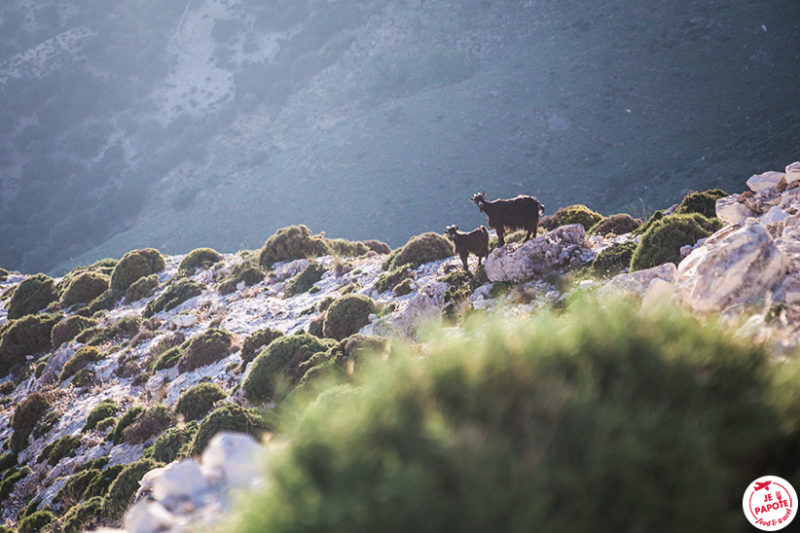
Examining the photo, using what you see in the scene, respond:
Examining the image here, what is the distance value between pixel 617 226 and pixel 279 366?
11612 millimetres

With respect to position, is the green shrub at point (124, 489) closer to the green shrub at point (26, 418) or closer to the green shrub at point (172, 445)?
the green shrub at point (172, 445)

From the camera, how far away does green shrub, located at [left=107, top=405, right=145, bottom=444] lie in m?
11.7

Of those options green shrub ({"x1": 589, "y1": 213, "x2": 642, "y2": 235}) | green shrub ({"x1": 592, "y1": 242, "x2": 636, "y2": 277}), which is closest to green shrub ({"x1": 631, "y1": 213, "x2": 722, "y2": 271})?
green shrub ({"x1": 592, "y1": 242, "x2": 636, "y2": 277})

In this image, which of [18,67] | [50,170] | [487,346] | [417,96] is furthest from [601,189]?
[18,67]

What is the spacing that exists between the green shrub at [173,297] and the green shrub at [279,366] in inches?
483

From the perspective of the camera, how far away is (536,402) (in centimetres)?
295

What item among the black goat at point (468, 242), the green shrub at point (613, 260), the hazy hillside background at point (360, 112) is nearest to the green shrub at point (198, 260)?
the black goat at point (468, 242)

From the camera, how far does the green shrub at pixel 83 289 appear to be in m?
26.1

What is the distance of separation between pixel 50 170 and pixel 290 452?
90.4 meters

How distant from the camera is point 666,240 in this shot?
980 cm

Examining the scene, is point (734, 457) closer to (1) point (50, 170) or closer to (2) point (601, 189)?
(2) point (601, 189)

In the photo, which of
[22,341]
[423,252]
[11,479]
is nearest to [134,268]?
[22,341]

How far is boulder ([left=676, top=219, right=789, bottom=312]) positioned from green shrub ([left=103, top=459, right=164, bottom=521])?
9.55 meters

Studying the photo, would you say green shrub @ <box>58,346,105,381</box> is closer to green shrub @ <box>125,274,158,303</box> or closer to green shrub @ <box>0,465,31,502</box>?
green shrub @ <box>0,465,31,502</box>
